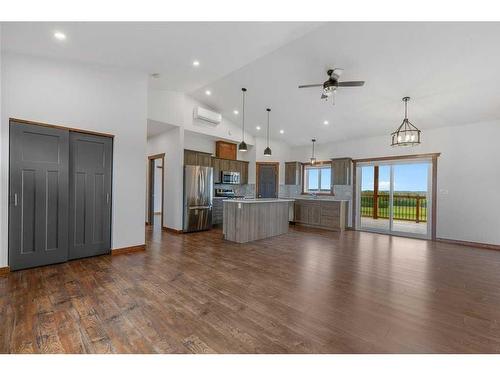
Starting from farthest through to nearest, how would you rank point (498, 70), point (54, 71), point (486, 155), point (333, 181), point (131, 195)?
point (333, 181) → point (486, 155) → point (131, 195) → point (498, 70) → point (54, 71)

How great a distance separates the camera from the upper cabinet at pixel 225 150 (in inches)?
300

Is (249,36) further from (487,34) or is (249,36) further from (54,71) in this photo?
(487,34)

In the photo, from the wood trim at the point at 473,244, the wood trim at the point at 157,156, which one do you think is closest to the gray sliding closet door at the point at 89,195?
the wood trim at the point at 157,156

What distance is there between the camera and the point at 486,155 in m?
5.25

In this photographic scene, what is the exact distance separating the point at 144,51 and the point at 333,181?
6337 millimetres

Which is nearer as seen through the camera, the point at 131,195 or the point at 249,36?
the point at 249,36

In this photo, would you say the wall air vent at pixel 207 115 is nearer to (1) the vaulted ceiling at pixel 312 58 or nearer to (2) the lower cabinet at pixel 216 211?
(1) the vaulted ceiling at pixel 312 58

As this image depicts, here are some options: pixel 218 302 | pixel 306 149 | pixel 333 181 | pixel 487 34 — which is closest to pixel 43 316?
pixel 218 302

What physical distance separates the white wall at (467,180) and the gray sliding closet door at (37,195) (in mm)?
7943

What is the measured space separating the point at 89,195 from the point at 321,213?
6.30m

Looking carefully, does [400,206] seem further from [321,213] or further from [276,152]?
[276,152]

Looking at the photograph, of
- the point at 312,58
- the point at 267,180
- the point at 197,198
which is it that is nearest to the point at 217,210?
the point at 197,198

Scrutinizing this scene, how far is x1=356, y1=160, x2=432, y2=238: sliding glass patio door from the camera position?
6328 mm

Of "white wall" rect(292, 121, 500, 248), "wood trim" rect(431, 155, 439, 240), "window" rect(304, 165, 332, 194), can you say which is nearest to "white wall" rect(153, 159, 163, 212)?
"window" rect(304, 165, 332, 194)
